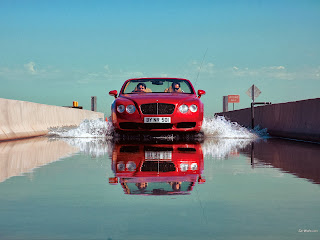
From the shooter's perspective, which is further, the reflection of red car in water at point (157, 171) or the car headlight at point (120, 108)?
the car headlight at point (120, 108)

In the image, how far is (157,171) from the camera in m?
7.54

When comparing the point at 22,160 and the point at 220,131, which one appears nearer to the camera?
the point at 22,160

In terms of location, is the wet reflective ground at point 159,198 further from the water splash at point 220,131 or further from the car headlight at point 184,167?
the water splash at point 220,131

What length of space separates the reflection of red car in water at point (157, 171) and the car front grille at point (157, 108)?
11.4 ft

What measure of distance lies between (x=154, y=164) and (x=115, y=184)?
6.76 ft

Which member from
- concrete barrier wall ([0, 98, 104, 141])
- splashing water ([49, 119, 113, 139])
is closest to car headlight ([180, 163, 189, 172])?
concrete barrier wall ([0, 98, 104, 141])

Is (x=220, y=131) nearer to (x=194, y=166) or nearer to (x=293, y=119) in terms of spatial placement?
(x=293, y=119)

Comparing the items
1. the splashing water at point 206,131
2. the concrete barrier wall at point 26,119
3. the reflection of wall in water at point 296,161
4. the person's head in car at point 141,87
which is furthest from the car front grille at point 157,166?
the splashing water at point 206,131

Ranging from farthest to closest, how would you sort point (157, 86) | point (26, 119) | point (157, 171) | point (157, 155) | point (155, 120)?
point (26, 119) < point (157, 86) < point (155, 120) < point (157, 155) < point (157, 171)

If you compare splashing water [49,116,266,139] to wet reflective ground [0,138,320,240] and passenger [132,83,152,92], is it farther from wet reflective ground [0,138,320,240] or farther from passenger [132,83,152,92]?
wet reflective ground [0,138,320,240]

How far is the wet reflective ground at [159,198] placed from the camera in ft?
13.5

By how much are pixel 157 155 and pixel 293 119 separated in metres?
7.97

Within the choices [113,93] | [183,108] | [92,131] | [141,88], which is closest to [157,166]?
[183,108]

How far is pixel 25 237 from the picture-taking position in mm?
3930
